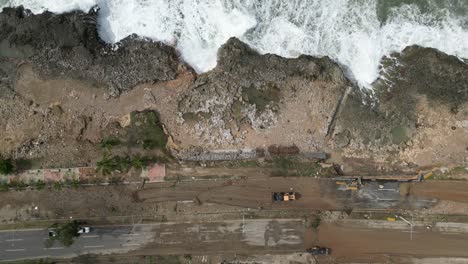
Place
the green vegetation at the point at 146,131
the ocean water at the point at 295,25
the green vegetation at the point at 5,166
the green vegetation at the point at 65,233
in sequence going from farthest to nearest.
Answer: the ocean water at the point at 295,25 < the green vegetation at the point at 146,131 < the green vegetation at the point at 5,166 < the green vegetation at the point at 65,233

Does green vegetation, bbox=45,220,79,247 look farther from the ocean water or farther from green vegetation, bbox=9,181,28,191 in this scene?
the ocean water

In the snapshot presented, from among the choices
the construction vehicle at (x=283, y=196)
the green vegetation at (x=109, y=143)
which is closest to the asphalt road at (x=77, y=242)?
the green vegetation at (x=109, y=143)

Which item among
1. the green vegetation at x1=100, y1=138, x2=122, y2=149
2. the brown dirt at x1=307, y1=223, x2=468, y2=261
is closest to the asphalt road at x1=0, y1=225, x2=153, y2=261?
the green vegetation at x1=100, y1=138, x2=122, y2=149

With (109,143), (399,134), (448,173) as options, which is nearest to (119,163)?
(109,143)

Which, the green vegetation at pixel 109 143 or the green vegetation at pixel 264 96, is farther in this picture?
the green vegetation at pixel 264 96

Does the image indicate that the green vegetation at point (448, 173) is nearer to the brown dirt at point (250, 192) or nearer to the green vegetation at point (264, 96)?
the brown dirt at point (250, 192)

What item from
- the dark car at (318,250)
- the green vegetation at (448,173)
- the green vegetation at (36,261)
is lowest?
the green vegetation at (36,261)

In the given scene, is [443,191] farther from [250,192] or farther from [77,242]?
[77,242]
